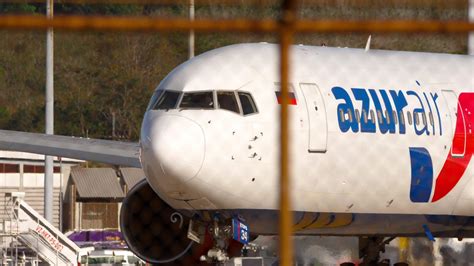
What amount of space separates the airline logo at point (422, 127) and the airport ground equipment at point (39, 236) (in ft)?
Answer: 30.9

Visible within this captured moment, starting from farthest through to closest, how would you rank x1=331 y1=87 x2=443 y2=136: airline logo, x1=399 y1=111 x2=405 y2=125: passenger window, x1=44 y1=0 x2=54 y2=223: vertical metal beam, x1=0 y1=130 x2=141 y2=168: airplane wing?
x1=44 y1=0 x2=54 y2=223: vertical metal beam → x1=0 y1=130 x2=141 y2=168: airplane wing → x1=399 y1=111 x2=405 y2=125: passenger window → x1=331 y1=87 x2=443 y2=136: airline logo

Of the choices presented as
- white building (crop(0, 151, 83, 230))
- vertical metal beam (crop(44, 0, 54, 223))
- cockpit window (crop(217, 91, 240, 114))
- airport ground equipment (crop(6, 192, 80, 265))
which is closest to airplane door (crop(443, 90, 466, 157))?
cockpit window (crop(217, 91, 240, 114))

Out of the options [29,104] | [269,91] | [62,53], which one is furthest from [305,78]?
[29,104]

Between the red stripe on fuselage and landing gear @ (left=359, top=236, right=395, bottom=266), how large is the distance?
1.58 m

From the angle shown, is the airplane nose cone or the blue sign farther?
the blue sign

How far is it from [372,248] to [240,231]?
126 inches

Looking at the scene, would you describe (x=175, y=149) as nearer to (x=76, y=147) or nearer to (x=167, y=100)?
(x=167, y=100)

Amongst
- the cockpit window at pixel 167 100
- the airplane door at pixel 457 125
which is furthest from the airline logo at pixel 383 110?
the cockpit window at pixel 167 100

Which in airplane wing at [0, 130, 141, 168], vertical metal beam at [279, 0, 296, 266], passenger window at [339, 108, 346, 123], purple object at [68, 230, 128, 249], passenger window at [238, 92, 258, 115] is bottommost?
purple object at [68, 230, 128, 249]

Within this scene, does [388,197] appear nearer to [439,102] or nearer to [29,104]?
[439,102]

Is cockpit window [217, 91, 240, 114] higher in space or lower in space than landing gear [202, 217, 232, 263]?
higher

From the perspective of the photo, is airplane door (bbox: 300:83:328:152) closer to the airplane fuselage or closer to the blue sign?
the airplane fuselage

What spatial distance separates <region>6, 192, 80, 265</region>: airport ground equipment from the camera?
74.7 ft

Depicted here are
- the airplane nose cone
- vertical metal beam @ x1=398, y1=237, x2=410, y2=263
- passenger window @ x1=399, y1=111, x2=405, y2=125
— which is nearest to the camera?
the airplane nose cone
